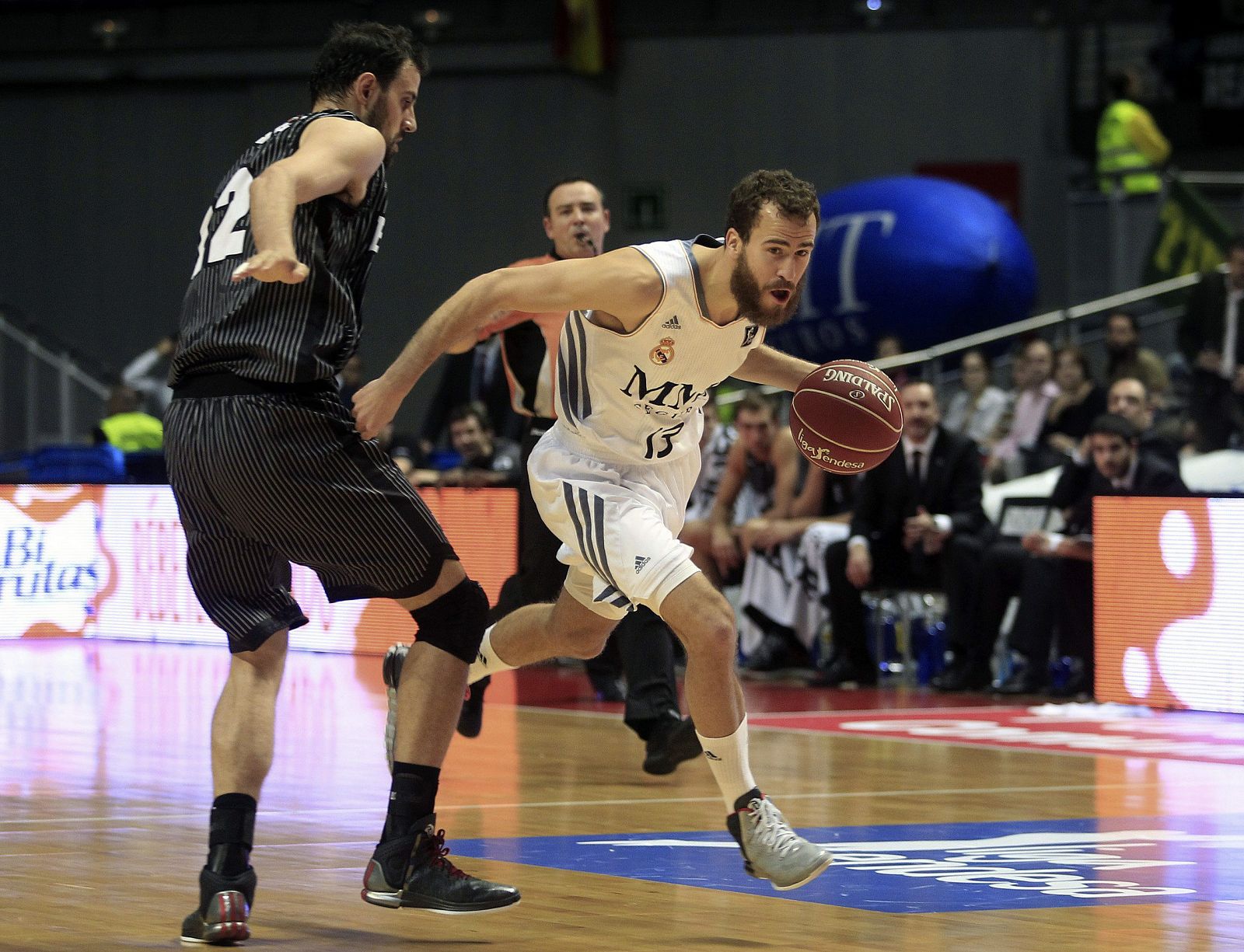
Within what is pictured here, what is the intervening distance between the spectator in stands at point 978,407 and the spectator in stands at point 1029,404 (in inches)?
13.6

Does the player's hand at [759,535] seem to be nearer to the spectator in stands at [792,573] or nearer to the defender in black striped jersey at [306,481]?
the spectator in stands at [792,573]

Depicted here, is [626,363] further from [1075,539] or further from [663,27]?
[663,27]

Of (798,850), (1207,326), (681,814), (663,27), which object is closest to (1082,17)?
(663,27)

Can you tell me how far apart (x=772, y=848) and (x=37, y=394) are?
19.0 meters

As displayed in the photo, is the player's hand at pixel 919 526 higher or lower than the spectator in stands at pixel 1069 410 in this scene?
lower

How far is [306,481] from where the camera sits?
13.3 feet

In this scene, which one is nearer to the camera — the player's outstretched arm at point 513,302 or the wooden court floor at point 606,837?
the wooden court floor at point 606,837

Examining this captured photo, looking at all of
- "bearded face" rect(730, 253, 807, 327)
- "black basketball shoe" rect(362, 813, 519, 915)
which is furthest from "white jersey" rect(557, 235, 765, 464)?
"black basketball shoe" rect(362, 813, 519, 915)

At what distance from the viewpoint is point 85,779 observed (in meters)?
6.62

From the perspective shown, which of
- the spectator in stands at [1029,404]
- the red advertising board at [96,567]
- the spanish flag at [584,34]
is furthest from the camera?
the spanish flag at [584,34]

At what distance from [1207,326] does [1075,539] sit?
135 inches

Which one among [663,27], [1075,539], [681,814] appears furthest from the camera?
[663,27]

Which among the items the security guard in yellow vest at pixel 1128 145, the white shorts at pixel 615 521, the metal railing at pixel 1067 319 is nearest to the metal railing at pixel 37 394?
the metal railing at pixel 1067 319

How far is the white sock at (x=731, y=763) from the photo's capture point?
4504 mm
